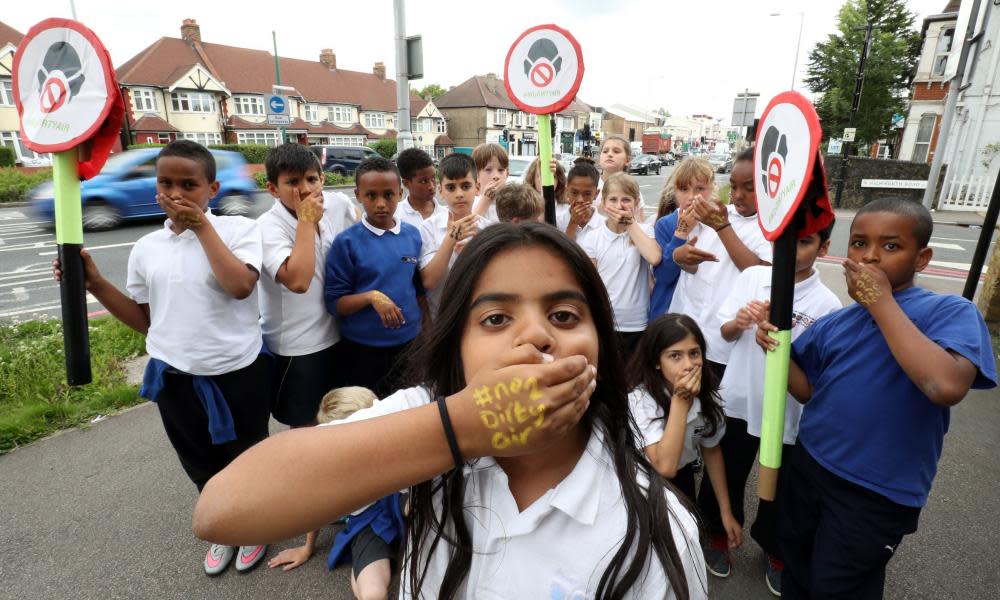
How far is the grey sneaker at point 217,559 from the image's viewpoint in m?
2.49

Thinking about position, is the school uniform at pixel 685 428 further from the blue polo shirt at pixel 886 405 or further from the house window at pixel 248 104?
the house window at pixel 248 104

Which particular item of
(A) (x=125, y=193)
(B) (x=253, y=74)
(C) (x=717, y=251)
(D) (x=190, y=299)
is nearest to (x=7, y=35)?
(B) (x=253, y=74)

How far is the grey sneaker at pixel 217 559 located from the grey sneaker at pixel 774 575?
2.62 m

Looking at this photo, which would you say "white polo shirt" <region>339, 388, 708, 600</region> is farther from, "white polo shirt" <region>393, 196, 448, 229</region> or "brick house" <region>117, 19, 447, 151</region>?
"brick house" <region>117, 19, 447, 151</region>

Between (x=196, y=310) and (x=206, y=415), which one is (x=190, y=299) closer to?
(x=196, y=310)

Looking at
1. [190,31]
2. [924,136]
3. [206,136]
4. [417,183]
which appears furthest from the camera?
[190,31]

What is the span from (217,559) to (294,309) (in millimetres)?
1281

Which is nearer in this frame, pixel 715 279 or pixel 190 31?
pixel 715 279

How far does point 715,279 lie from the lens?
2793 mm

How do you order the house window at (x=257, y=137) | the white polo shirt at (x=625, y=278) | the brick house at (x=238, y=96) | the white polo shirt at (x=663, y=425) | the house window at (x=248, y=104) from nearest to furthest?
the white polo shirt at (x=663, y=425)
the white polo shirt at (x=625, y=278)
the brick house at (x=238, y=96)
the house window at (x=248, y=104)
the house window at (x=257, y=137)

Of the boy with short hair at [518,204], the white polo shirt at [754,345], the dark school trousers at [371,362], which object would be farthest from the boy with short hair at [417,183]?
the white polo shirt at [754,345]

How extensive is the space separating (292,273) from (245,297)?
0.25m

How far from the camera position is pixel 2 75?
2978 cm

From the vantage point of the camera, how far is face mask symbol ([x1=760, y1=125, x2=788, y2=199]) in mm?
1517
